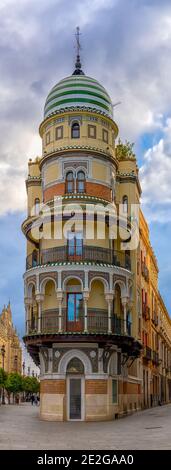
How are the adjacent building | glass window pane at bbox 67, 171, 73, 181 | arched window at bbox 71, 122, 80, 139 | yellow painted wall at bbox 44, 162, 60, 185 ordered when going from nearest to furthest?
glass window pane at bbox 67, 171, 73, 181 < yellow painted wall at bbox 44, 162, 60, 185 < arched window at bbox 71, 122, 80, 139 < the adjacent building

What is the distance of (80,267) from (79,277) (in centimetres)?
62

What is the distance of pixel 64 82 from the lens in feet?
143

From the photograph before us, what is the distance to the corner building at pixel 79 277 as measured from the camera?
37.5m

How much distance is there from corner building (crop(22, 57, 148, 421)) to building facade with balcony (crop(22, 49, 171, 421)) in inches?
2.5

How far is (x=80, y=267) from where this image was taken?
3778 cm

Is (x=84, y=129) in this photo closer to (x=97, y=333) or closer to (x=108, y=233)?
(x=108, y=233)

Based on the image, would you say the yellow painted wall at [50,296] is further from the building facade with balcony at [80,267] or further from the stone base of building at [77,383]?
the stone base of building at [77,383]

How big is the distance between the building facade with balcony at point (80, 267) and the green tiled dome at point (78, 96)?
0.25 feet

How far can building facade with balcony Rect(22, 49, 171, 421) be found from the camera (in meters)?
37.6

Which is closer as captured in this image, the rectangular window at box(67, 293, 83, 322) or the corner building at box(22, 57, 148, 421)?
the corner building at box(22, 57, 148, 421)

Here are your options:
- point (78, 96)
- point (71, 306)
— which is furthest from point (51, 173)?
point (71, 306)

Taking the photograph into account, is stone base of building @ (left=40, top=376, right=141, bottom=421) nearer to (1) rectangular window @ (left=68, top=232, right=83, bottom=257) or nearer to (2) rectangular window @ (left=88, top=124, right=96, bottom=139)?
(1) rectangular window @ (left=68, top=232, right=83, bottom=257)

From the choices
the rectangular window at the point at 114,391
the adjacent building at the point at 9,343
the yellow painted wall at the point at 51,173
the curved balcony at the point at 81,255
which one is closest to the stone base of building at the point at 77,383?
the rectangular window at the point at 114,391

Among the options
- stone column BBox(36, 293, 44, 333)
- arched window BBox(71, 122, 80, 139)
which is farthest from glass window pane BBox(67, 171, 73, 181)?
stone column BBox(36, 293, 44, 333)
